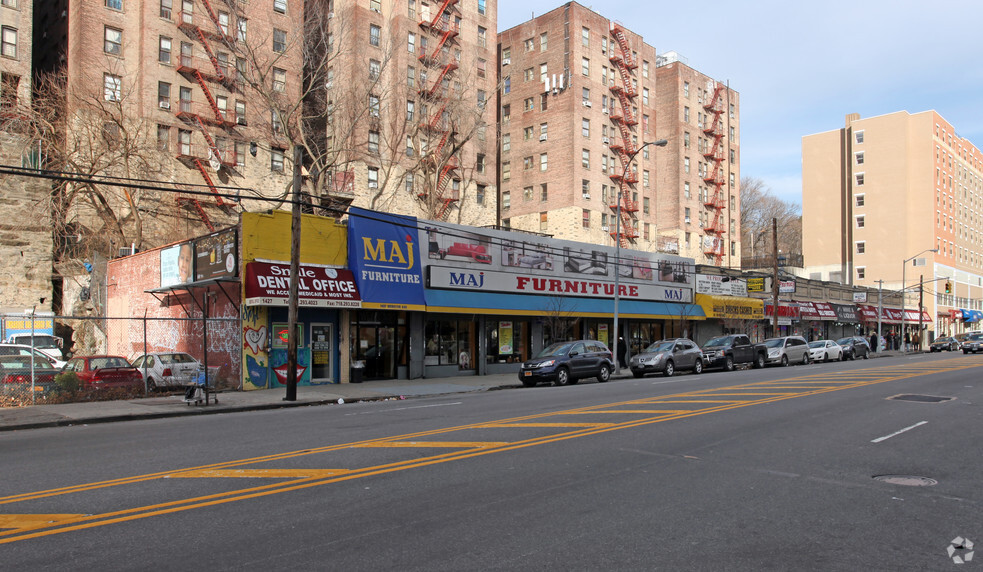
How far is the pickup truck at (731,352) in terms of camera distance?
1227 inches

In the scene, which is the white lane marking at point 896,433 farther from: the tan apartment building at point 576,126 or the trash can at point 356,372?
the tan apartment building at point 576,126

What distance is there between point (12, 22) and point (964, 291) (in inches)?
4124

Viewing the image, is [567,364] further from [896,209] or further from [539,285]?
[896,209]

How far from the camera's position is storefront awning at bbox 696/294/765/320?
40.0 meters

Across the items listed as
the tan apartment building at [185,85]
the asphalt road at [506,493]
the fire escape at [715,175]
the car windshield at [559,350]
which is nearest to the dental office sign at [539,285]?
the car windshield at [559,350]

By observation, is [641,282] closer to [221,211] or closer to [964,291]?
[221,211]

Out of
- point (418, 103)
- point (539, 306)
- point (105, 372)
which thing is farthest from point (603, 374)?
point (418, 103)

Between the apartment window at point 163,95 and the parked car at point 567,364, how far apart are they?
29.2m

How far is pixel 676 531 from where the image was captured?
588cm

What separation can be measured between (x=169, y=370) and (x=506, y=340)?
47.1ft

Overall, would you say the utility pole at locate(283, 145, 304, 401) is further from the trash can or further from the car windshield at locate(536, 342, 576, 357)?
the car windshield at locate(536, 342, 576, 357)

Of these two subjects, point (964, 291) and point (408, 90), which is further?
point (964, 291)

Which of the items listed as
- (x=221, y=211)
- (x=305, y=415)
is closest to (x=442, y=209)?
(x=221, y=211)

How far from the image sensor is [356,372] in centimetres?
2400
